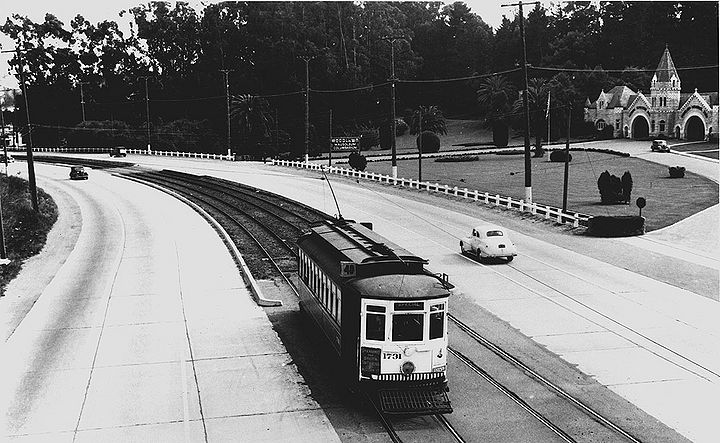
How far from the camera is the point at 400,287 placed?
16.0 meters

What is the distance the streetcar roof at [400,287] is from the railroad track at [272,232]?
2.51 metres

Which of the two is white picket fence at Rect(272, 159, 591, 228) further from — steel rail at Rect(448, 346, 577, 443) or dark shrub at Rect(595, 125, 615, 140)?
dark shrub at Rect(595, 125, 615, 140)

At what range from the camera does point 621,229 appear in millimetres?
38250

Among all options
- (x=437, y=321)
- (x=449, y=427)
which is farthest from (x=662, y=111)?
(x=449, y=427)

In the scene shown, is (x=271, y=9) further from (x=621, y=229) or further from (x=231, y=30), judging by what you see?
(x=621, y=229)

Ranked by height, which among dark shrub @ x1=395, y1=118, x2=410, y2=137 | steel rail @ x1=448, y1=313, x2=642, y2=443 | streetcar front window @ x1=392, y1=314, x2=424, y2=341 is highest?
dark shrub @ x1=395, y1=118, x2=410, y2=137

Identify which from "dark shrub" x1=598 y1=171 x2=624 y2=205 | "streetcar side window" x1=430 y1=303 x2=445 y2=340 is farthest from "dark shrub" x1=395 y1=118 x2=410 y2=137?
"streetcar side window" x1=430 y1=303 x2=445 y2=340

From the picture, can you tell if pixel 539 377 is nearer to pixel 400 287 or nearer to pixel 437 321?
pixel 437 321

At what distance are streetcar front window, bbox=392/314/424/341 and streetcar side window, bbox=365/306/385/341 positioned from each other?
0.87 ft

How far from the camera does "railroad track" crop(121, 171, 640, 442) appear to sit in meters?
16.2

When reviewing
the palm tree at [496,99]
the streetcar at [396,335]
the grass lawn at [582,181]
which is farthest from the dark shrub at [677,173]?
the palm tree at [496,99]

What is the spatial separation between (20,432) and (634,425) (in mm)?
12469

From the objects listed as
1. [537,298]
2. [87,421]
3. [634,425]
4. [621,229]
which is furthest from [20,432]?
[621,229]

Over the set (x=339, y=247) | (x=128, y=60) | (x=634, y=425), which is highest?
(x=128, y=60)
